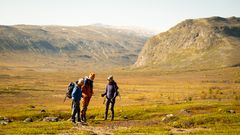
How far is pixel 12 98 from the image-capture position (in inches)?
3757

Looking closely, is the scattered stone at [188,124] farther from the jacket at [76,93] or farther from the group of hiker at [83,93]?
the jacket at [76,93]

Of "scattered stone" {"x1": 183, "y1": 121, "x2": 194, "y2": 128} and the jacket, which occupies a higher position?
the jacket

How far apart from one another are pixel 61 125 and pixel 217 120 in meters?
12.6

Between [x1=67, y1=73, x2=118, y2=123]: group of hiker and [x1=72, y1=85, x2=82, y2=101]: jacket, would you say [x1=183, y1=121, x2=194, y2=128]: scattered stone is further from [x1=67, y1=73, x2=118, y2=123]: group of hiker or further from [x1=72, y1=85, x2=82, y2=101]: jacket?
[x1=72, y1=85, x2=82, y2=101]: jacket

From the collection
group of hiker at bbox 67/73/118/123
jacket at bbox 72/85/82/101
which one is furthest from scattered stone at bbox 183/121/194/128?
jacket at bbox 72/85/82/101

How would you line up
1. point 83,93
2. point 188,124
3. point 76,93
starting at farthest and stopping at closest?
point 83,93
point 188,124
point 76,93

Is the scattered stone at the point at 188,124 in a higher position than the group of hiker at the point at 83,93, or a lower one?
lower

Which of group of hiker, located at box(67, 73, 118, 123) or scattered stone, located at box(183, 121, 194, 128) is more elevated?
group of hiker, located at box(67, 73, 118, 123)

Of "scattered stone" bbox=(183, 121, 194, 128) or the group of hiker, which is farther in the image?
A: "scattered stone" bbox=(183, 121, 194, 128)

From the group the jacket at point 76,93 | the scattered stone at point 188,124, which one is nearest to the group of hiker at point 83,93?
the jacket at point 76,93

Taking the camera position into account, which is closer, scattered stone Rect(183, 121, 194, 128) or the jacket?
the jacket

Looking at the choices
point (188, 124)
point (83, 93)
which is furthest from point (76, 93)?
point (188, 124)

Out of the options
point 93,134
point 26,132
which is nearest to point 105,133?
point 93,134

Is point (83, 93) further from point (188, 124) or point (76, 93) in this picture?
point (188, 124)
